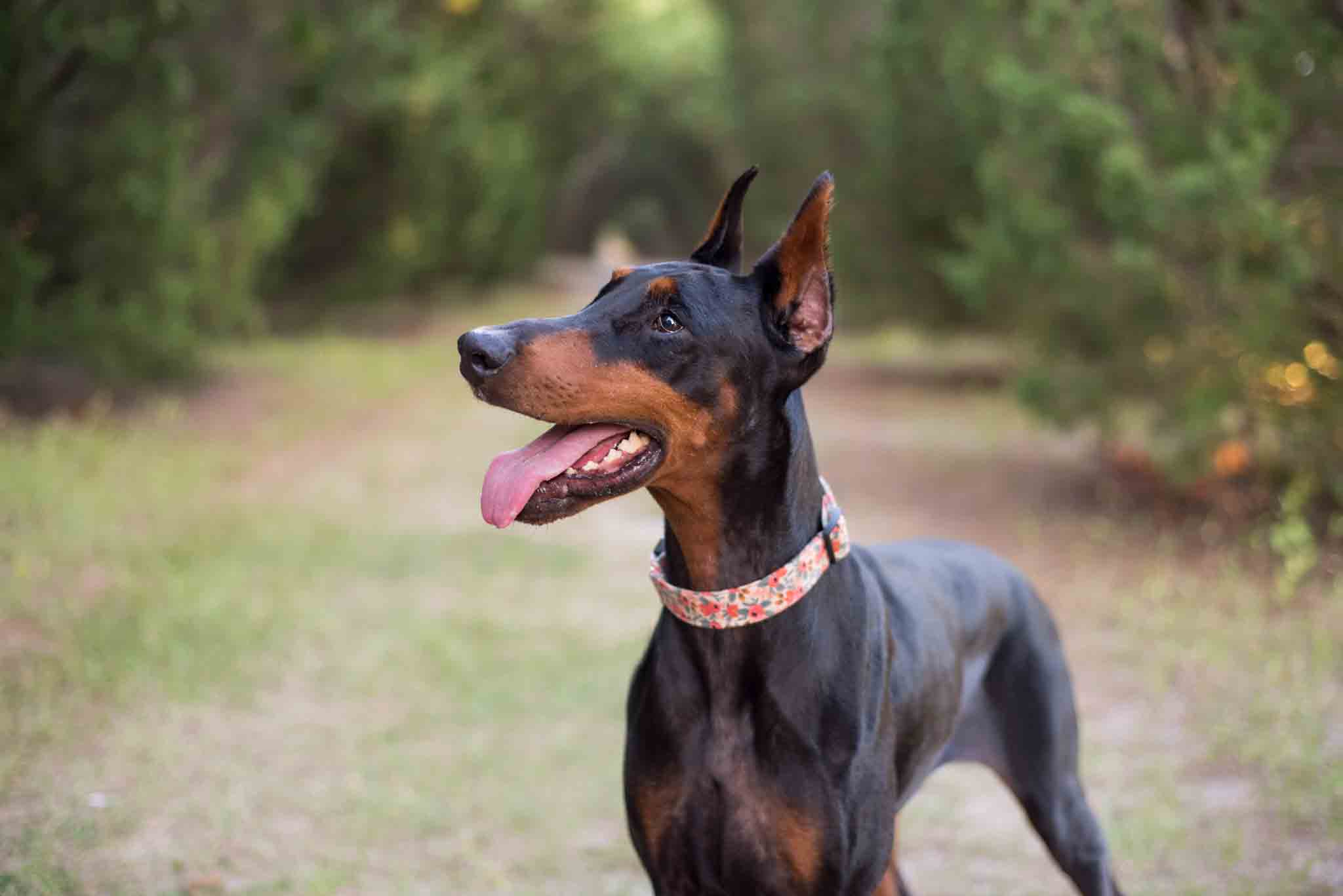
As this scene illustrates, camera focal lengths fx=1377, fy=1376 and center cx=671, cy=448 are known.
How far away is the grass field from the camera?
14.7ft

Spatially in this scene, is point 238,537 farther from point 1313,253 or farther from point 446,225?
point 446,225

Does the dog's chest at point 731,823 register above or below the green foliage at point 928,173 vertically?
below

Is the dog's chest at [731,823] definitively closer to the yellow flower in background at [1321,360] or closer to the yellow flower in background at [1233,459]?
the yellow flower in background at [1321,360]

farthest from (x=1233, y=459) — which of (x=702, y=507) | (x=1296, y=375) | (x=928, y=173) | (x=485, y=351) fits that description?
(x=485, y=351)

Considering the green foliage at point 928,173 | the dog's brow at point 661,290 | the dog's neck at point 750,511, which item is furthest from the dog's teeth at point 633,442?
the green foliage at point 928,173

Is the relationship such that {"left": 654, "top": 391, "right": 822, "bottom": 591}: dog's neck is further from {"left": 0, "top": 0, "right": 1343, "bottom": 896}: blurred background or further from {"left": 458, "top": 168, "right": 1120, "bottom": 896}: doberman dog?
{"left": 0, "top": 0, "right": 1343, "bottom": 896}: blurred background

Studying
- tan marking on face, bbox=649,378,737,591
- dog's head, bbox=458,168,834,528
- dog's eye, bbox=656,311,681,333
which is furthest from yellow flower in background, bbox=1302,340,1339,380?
dog's eye, bbox=656,311,681,333

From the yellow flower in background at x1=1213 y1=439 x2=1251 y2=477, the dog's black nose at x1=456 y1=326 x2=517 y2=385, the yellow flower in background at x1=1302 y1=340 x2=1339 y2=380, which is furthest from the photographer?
the yellow flower in background at x1=1213 y1=439 x2=1251 y2=477

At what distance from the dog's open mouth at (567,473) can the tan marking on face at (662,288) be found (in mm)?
273

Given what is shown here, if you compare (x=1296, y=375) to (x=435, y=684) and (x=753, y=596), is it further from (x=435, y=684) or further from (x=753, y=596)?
(x=753, y=596)

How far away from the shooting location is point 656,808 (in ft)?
8.98

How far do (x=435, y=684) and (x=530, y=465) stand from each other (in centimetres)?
381

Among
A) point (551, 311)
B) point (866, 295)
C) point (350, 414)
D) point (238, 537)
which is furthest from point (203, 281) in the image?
point (551, 311)

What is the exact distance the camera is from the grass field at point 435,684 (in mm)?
4477
